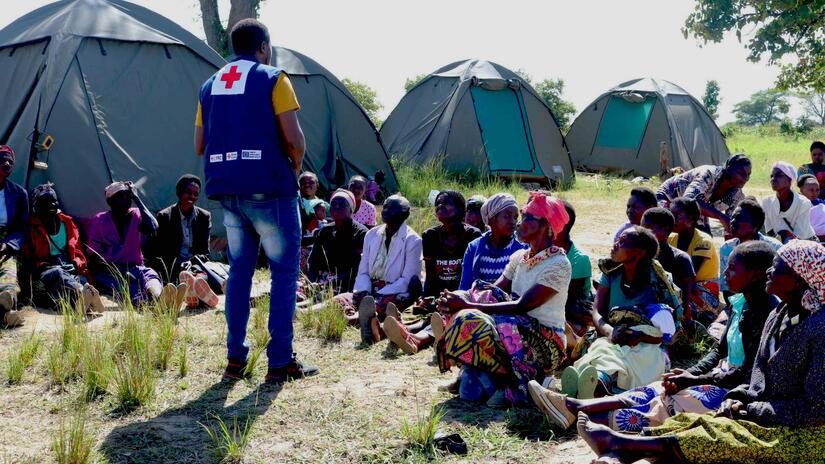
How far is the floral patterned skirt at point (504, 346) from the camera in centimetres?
409

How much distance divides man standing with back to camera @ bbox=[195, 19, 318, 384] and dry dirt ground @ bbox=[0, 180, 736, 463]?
417 millimetres

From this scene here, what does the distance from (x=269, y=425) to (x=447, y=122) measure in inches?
421

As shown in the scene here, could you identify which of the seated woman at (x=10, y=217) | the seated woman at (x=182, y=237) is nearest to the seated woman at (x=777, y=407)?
the seated woman at (x=182, y=237)

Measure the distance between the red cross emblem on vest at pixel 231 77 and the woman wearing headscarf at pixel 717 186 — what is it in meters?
3.65

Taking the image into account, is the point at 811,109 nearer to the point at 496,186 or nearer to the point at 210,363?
the point at 496,186

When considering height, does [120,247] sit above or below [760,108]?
below

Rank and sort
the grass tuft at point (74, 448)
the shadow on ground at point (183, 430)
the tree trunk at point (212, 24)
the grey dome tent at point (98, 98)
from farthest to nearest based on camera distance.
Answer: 1. the tree trunk at point (212, 24)
2. the grey dome tent at point (98, 98)
3. the shadow on ground at point (183, 430)
4. the grass tuft at point (74, 448)

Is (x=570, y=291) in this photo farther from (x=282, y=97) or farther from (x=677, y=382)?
(x=282, y=97)

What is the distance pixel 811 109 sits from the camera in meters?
53.8

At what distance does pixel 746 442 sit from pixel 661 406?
0.54m

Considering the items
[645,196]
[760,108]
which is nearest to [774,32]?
[645,196]

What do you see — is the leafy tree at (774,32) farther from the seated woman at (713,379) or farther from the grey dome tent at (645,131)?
the seated woman at (713,379)

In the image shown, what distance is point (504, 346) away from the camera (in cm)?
411

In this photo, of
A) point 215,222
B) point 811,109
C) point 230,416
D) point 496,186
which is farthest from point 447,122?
point 811,109
